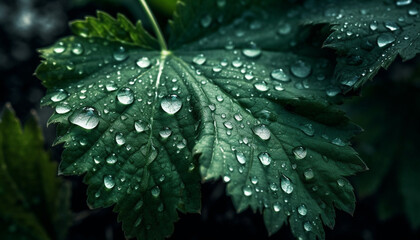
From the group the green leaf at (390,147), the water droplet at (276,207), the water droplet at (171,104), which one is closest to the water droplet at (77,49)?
the water droplet at (171,104)

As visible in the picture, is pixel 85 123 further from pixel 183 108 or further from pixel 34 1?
pixel 34 1

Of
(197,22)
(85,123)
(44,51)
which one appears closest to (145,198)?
(85,123)

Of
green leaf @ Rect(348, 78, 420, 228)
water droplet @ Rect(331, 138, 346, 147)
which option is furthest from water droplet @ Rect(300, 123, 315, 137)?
green leaf @ Rect(348, 78, 420, 228)

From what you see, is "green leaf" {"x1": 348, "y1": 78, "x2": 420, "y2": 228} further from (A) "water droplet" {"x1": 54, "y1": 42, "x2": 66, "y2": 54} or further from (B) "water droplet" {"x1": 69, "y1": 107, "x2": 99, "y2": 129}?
(A) "water droplet" {"x1": 54, "y1": 42, "x2": 66, "y2": 54}

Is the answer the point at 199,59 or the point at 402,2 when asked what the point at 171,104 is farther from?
the point at 402,2

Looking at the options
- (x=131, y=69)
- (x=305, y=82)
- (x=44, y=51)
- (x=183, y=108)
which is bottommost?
(x=305, y=82)

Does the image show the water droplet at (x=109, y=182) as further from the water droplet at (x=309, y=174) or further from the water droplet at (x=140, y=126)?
the water droplet at (x=309, y=174)
